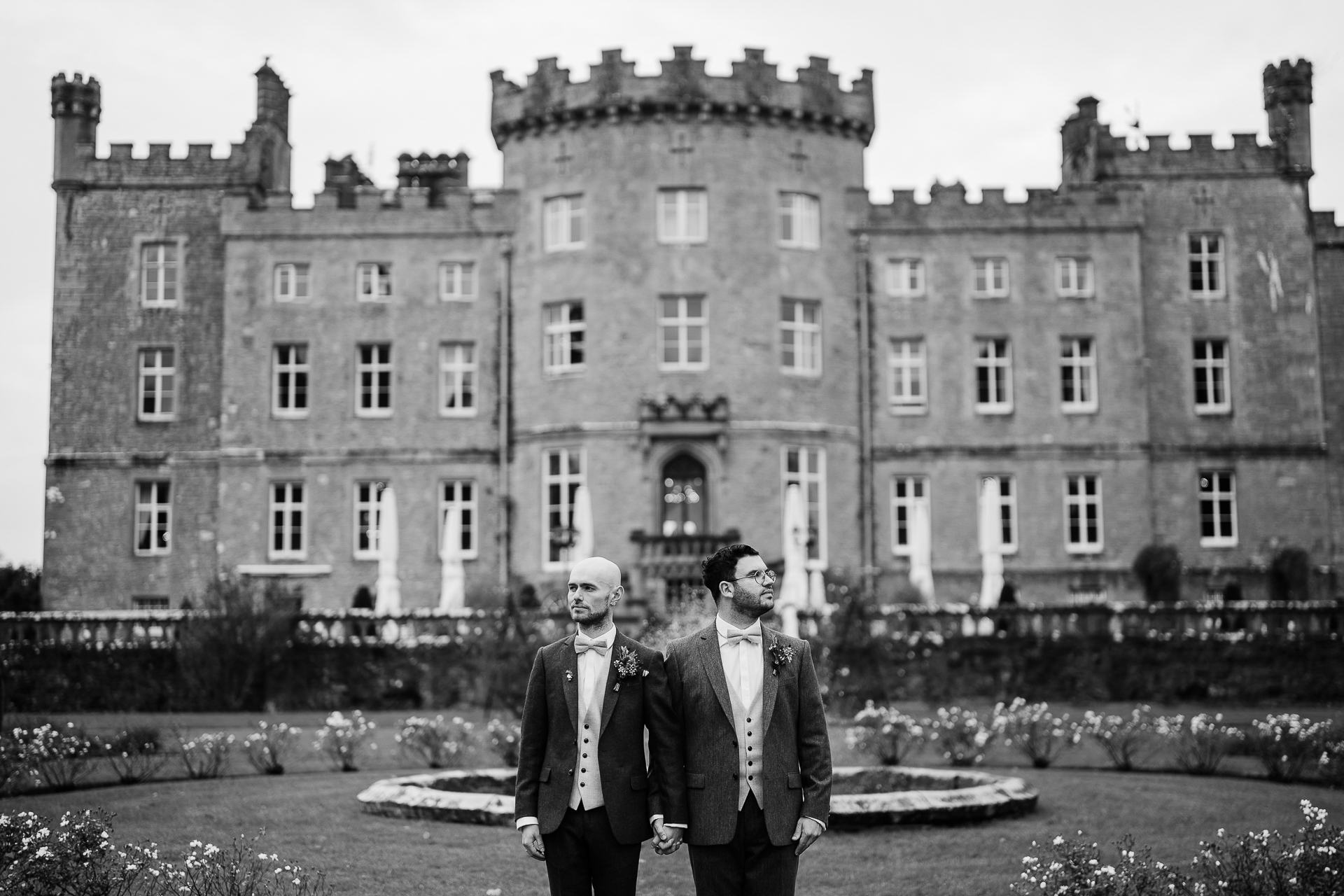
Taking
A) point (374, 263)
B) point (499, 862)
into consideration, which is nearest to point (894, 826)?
point (499, 862)

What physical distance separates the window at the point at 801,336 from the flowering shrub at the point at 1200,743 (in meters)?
20.2

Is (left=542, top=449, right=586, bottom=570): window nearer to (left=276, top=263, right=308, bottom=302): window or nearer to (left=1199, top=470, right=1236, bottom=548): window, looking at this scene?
(left=276, top=263, right=308, bottom=302): window

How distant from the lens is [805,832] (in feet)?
25.0

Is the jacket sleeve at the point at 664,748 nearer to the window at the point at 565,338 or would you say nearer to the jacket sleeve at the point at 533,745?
the jacket sleeve at the point at 533,745

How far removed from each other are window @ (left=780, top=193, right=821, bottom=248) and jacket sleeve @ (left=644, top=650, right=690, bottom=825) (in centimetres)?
3097

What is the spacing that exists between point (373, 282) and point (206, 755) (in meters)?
23.1

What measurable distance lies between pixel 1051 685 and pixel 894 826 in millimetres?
15475

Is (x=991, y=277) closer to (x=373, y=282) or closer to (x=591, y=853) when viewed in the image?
(x=373, y=282)

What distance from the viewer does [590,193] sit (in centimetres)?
3797

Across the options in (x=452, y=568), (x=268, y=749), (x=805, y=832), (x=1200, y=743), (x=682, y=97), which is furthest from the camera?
(x=682, y=97)

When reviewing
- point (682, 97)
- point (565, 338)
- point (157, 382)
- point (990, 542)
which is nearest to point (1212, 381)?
point (990, 542)

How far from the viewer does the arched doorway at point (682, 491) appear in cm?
3741

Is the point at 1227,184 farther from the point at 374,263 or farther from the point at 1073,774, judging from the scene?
the point at 1073,774

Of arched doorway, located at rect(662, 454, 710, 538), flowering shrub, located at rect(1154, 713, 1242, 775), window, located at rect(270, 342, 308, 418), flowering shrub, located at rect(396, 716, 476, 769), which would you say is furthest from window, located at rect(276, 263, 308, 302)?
flowering shrub, located at rect(1154, 713, 1242, 775)
